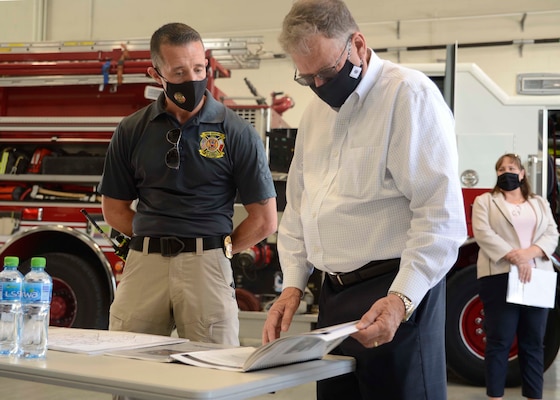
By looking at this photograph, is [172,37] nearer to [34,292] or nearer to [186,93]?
[186,93]

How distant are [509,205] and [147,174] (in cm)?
288

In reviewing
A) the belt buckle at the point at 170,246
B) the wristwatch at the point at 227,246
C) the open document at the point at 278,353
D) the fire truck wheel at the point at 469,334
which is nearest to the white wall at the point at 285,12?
the fire truck wheel at the point at 469,334

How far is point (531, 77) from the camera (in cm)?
540

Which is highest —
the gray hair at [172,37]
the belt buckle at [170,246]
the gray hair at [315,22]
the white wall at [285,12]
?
the white wall at [285,12]

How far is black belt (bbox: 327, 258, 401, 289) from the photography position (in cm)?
183

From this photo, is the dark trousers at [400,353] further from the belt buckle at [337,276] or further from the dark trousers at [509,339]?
the dark trousers at [509,339]

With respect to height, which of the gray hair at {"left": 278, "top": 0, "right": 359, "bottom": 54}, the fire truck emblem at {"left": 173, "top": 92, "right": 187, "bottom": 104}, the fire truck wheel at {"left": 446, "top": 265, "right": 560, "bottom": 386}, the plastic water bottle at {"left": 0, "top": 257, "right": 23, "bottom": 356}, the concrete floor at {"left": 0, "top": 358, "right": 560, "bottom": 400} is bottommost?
the concrete floor at {"left": 0, "top": 358, "right": 560, "bottom": 400}

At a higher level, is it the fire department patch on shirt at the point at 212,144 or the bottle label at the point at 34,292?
the fire department patch on shirt at the point at 212,144

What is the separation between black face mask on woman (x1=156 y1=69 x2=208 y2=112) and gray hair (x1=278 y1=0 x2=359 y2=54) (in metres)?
0.88

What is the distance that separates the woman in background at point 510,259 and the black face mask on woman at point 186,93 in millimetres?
2618

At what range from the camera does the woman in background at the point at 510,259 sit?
450 centimetres

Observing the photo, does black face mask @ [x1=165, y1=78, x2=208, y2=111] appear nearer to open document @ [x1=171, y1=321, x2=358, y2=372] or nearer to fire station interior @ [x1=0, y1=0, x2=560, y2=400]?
open document @ [x1=171, y1=321, x2=358, y2=372]

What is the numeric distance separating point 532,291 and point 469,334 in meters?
0.96

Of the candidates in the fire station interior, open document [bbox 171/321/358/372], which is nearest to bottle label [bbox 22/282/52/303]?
open document [bbox 171/321/358/372]
